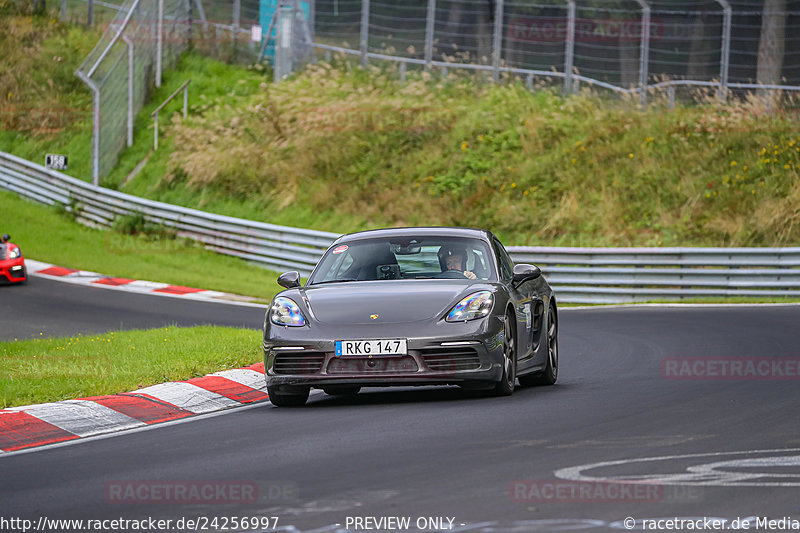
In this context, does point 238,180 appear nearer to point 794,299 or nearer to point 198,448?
point 794,299

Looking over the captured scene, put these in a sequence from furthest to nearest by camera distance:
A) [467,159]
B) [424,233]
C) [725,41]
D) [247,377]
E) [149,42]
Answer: [149,42]
[467,159]
[725,41]
[247,377]
[424,233]

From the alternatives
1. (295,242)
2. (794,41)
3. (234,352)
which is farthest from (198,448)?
(794,41)

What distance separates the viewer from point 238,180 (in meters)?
33.4

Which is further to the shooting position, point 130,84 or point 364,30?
point 130,84

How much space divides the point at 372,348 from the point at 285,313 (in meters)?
0.89

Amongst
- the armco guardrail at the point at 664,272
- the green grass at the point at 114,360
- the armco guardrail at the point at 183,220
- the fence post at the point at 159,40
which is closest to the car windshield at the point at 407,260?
the green grass at the point at 114,360

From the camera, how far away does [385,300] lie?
960 centimetres

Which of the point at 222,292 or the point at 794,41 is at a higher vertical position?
the point at 794,41

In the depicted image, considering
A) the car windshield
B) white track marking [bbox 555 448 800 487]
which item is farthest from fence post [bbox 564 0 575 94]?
white track marking [bbox 555 448 800 487]

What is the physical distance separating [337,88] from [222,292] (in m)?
12.7

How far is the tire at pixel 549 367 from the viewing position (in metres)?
11.2

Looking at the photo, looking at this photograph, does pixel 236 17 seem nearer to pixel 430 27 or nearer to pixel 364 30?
pixel 364 30

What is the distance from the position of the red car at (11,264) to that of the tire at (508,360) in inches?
610

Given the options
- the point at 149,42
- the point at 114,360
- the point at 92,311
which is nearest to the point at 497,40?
the point at 149,42
